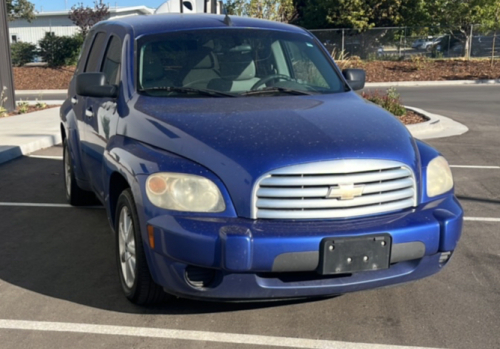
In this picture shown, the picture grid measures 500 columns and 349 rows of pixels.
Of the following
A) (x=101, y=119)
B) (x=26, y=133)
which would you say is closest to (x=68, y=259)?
(x=101, y=119)

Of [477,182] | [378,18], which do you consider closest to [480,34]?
[378,18]

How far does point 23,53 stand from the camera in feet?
115

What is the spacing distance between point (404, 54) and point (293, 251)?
33775 mm

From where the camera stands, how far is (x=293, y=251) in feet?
11.3

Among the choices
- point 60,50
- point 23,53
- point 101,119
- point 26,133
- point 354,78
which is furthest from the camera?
point 23,53

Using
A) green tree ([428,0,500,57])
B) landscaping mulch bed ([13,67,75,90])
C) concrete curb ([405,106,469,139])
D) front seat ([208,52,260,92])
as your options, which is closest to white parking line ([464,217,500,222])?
front seat ([208,52,260,92])

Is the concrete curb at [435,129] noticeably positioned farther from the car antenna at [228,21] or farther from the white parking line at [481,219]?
the car antenna at [228,21]

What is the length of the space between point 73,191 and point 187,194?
134 inches

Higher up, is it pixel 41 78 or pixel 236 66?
pixel 236 66

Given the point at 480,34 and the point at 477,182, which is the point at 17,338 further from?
the point at 480,34

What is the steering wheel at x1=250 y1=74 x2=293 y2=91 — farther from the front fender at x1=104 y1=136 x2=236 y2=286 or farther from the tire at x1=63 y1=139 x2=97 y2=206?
the tire at x1=63 y1=139 x2=97 y2=206

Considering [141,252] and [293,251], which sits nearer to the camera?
[293,251]

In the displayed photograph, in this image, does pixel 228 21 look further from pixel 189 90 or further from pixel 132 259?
pixel 132 259

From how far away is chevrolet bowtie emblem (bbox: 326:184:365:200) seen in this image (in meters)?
3.61
